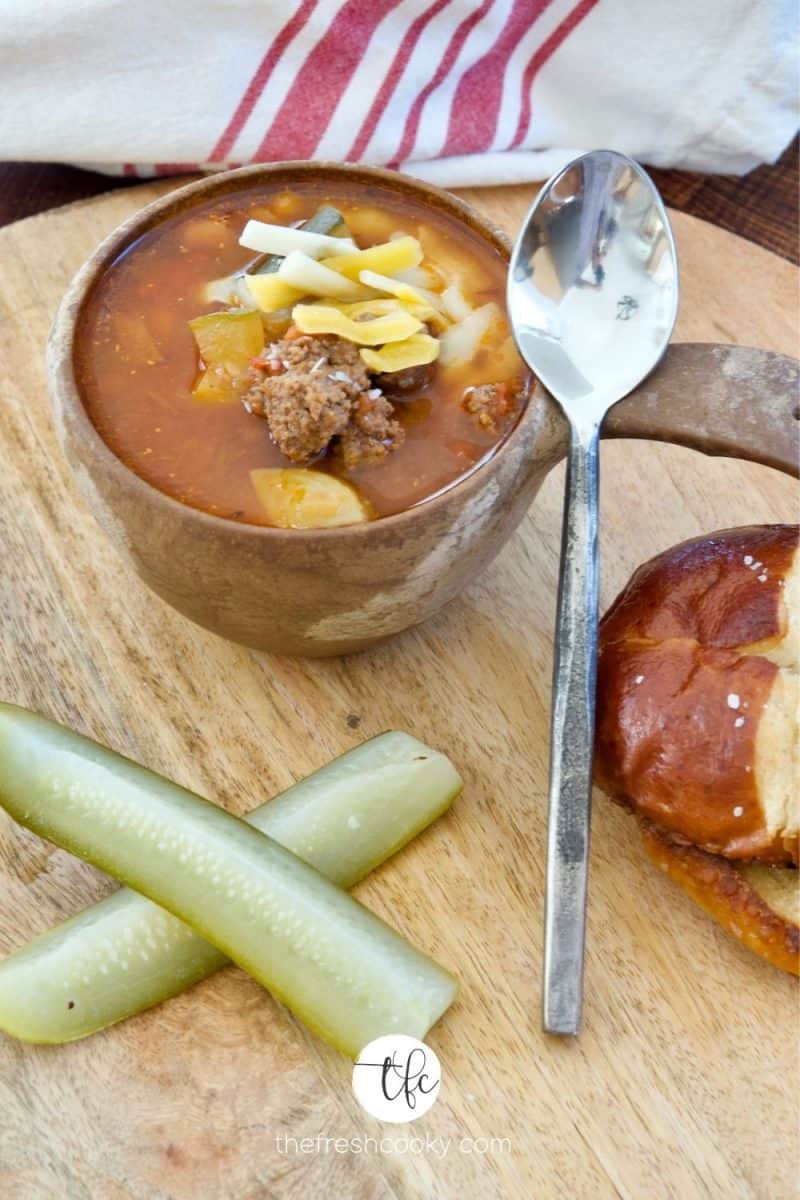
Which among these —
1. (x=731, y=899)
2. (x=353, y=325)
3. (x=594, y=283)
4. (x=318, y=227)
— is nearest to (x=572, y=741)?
(x=731, y=899)

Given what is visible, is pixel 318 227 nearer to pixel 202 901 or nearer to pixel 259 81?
pixel 259 81

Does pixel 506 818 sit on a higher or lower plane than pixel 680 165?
lower

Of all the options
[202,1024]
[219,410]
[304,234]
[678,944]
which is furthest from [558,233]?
[202,1024]

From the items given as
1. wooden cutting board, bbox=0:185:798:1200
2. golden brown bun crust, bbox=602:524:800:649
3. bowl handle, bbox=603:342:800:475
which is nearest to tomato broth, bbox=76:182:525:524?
bowl handle, bbox=603:342:800:475

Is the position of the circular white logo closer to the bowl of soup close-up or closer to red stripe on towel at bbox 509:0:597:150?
the bowl of soup close-up

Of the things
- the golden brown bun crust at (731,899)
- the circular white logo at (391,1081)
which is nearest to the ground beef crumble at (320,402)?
the golden brown bun crust at (731,899)

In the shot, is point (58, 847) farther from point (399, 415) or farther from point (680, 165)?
point (680, 165)

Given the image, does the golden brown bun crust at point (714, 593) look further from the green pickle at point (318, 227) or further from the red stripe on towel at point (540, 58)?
the red stripe on towel at point (540, 58)

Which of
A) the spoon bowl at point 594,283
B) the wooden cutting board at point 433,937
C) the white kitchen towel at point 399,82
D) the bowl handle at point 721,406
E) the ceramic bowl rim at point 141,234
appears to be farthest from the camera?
the white kitchen towel at point 399,82
